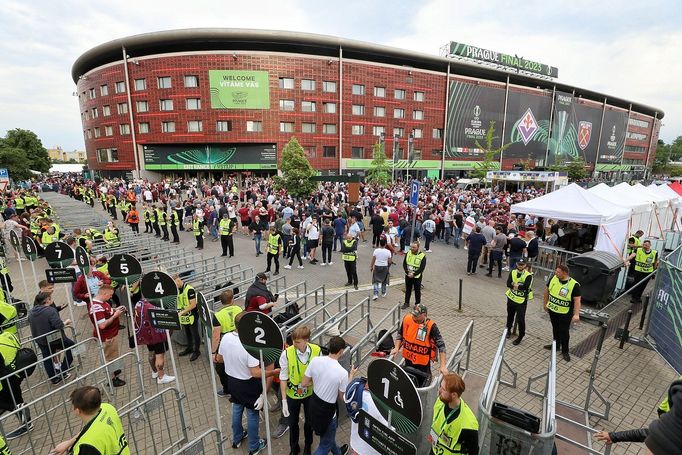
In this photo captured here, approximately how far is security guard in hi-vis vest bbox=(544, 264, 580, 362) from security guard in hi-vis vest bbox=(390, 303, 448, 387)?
3.22 meters

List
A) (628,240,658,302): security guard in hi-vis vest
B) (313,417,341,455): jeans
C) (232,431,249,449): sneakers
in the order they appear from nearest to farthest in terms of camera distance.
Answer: (313,417,341,455): jeans → (232,431,249,449): sneakers → (628,240,658,302): security guard in hi-vis vest

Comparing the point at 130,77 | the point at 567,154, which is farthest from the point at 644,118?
the point at 130,77

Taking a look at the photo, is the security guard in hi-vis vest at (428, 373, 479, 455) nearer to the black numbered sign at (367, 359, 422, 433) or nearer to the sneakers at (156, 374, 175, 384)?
the black numbered sign at (367, 359, 422, 433)

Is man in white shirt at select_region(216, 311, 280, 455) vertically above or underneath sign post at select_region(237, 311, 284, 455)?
underneath

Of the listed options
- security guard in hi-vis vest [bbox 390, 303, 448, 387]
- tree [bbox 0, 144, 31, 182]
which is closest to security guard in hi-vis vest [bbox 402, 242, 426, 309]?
security guard in hi-vis vest [bbox 390, 303, 448, 387]

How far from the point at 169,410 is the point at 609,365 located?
8.50 metres

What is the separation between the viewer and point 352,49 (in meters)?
47.0

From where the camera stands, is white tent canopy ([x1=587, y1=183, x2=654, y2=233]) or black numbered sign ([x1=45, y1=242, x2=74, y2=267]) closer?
black numbered sign ([x1=45, y1=242, x2=74, y2=267])

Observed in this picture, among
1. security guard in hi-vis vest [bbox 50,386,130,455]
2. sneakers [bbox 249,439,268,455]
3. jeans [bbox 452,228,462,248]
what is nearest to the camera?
security guard in hi-vis vest [bbox 50,386,130,455]

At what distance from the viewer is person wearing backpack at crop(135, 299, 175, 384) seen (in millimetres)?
5863

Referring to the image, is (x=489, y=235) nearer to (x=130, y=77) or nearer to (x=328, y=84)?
(x=328, y=84)

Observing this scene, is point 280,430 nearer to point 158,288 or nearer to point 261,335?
point 261,335

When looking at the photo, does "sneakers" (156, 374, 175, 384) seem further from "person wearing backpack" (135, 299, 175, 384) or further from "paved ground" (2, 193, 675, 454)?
"paved ground" (2, 193, 675, 454)

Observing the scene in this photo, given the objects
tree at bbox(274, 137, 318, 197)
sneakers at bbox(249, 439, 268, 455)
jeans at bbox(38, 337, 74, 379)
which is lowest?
sneakers at bbox(249, 439, 268, 455)
